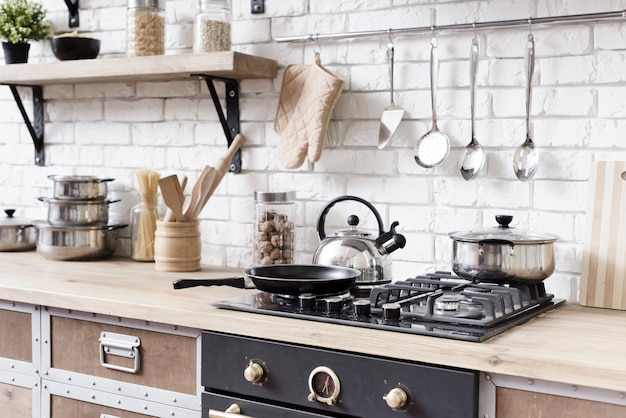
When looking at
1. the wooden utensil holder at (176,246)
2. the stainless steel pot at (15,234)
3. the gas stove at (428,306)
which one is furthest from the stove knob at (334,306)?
the stainless steel pot at (15,234)

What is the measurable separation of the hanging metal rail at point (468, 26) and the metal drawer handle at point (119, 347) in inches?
41.3

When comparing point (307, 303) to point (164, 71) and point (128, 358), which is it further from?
point (164, 71)

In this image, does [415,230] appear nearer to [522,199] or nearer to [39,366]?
[522,199]

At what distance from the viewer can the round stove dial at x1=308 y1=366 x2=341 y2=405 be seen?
5.47 ft

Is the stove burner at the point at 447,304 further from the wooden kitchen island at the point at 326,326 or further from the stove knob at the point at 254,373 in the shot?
the stove knob at the point at 254,373

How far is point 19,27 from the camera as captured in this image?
2.88 meters

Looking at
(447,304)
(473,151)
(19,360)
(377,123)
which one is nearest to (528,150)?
(473,151)

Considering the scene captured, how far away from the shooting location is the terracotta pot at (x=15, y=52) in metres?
2.89

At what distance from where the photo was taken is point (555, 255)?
2168 mm

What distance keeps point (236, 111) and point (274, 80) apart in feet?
0.54

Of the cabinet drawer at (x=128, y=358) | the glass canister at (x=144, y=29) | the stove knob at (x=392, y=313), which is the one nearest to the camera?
the stove knob at (x=392, y=313)

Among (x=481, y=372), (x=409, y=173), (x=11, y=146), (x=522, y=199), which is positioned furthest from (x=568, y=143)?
(x=11, y=146)

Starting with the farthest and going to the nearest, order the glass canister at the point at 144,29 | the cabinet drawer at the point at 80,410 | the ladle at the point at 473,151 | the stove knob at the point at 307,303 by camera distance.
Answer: the glass canister at the point at 144,29
the ladle at the point at 473,151
the cabinet drawer at the point at 80,410
the stove knob at the point at 307,303

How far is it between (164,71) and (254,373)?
1098 mm
